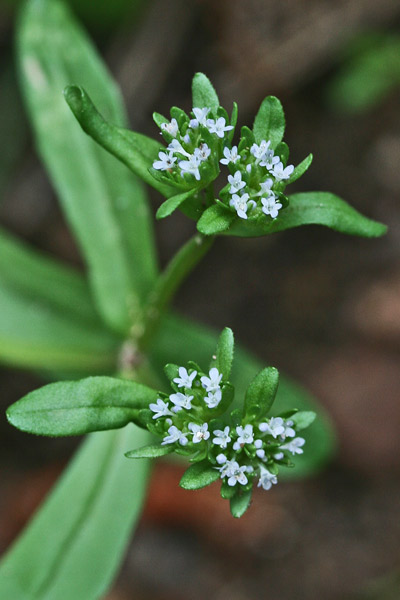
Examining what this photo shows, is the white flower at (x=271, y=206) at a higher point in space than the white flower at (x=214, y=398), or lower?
higher

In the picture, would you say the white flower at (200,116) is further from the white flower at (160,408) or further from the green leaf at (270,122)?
the white flower at (160,408)

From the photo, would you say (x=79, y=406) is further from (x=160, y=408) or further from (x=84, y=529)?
(x=84, y=529)

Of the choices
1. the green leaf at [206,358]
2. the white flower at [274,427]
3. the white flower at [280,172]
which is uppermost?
the green leaf at [206,358]

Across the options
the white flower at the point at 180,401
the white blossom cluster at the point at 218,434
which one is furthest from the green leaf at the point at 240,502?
the white flower at the point at 180,401

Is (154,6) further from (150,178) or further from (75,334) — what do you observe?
(150,178)

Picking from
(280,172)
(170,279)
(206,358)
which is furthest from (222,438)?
(206,358)

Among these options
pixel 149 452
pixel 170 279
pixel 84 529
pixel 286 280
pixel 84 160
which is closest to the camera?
pixel 149 452

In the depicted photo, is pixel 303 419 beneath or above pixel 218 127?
beneath

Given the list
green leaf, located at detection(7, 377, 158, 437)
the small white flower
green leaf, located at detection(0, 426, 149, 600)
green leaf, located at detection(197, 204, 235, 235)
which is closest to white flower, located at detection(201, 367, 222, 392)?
the small white flower
